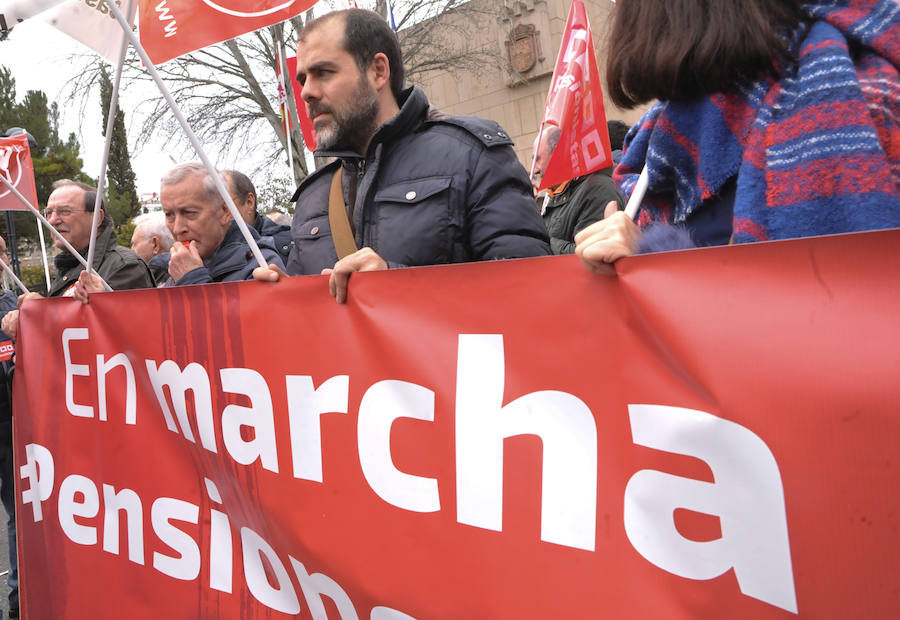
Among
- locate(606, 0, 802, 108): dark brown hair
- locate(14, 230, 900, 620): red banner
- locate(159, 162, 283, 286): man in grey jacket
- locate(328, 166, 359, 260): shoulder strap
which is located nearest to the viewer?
locate(14, 230, 900, 620): red banner

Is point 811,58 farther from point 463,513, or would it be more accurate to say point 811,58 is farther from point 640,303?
point 463,513

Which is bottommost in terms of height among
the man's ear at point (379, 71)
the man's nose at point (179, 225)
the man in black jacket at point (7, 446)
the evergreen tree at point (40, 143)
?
the man in black jacket at point (7, 446)

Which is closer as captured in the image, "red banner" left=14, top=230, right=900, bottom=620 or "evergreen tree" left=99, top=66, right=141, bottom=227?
"red banner" left=14, top=230, right=900, bottom=620

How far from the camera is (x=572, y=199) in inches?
156

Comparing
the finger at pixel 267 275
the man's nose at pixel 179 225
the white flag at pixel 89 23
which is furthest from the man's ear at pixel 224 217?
the finger at pixel 267 275

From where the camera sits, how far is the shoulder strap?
6.97 ft

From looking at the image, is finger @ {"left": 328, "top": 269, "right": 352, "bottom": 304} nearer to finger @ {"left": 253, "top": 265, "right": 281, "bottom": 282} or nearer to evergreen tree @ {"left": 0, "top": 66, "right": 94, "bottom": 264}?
finger @ {"left": 253, "top": 265, "right": 281, "bottom": 282}

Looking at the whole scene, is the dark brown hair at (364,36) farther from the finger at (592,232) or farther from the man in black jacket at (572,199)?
the man in black jacket at (572,199)

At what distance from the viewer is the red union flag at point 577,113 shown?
12.2ft

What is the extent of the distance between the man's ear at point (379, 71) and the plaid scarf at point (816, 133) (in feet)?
4.06

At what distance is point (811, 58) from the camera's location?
41.7 inches

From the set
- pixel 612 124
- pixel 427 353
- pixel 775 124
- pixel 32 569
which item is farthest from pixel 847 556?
pixel 612 124

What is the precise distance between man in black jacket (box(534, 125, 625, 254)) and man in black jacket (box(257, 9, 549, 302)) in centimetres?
176

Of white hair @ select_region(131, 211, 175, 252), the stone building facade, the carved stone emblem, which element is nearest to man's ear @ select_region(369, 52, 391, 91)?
white hair @ select_region(131, 211, 175, 252)
